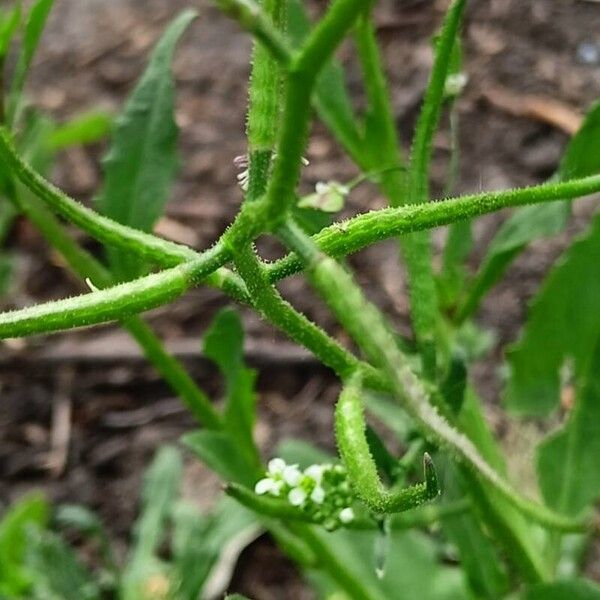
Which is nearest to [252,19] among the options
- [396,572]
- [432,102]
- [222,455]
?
[432,102]

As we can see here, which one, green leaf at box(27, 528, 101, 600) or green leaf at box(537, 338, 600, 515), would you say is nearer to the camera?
green leaf at box(537, 338, 600, 515)

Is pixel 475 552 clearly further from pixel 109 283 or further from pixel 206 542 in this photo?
pixel 109 283

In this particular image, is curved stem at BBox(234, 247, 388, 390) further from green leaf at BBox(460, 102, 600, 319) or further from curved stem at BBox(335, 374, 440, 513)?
green leaf at BBox(460, 102, 600, 319)

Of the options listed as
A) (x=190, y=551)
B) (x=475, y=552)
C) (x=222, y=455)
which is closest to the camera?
(x=222, y=455)

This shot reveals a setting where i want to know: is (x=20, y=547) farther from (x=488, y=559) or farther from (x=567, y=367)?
(x=567, y=367)

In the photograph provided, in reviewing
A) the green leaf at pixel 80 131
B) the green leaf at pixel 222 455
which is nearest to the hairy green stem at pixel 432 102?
the green leaf at pixel 222 455

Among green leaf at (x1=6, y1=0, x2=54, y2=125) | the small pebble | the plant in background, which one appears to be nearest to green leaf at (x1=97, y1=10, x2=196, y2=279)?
the plant in background

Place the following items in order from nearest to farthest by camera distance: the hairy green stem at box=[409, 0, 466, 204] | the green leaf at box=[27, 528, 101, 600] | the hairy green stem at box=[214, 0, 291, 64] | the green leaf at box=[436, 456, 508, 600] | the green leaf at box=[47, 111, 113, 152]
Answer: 1. the hairy green stem at box=[214, 0, 291, 64]
2. the hairy green stem at box=[409, 0, 466, 204]
3. the green leaf at box=[436, 456, 508, 600]
4. the green leaf at box=[27, 528, 101, 600]
5. the green leaf at box=[47, 111, 113, 152]
